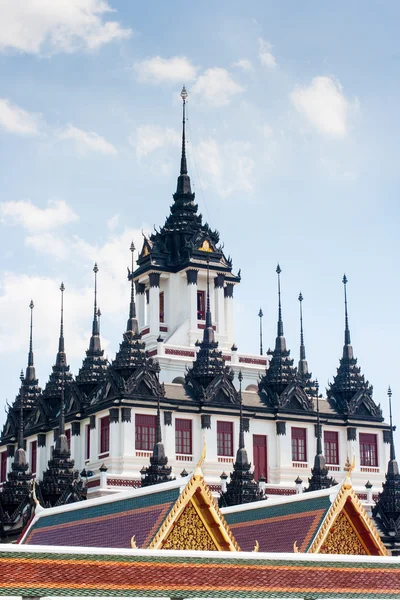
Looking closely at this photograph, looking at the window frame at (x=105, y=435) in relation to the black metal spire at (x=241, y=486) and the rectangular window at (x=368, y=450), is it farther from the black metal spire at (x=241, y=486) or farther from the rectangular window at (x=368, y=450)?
the rectangular window at (x=368, y=450)

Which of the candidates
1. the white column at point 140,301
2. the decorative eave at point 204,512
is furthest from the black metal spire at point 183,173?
the decorative eave at point 204,512

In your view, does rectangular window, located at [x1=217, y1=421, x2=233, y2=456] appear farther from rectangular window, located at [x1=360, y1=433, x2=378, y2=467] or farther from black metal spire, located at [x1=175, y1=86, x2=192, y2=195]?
black metal spire, located at [x1=175, y1=86, x2=192, y2=195]

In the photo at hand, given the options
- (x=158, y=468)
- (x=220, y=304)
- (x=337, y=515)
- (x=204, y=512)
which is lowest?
(x=337, y=515)

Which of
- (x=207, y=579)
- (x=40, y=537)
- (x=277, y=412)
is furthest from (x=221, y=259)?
(x=207, y=579)

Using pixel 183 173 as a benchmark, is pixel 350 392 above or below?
below

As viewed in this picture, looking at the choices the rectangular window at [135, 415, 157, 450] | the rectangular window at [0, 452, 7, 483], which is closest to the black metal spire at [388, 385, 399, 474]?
the rectangular window at [135, 415, 157, 450]

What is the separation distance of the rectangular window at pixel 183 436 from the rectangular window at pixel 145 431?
1489 millimetres

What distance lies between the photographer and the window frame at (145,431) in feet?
182

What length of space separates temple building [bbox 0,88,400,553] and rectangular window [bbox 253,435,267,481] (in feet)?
0.20

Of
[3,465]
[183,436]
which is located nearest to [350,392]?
[183,436]

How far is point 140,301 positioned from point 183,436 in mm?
11929

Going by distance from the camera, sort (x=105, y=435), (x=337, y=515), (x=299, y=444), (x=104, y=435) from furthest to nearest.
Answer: (x=299, y=444), (x=104, y=435), (x=105, y=435), (x=337, y=515)

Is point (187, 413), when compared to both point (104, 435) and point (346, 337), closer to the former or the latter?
point (104, 435)

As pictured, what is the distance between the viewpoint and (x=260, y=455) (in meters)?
59.1
